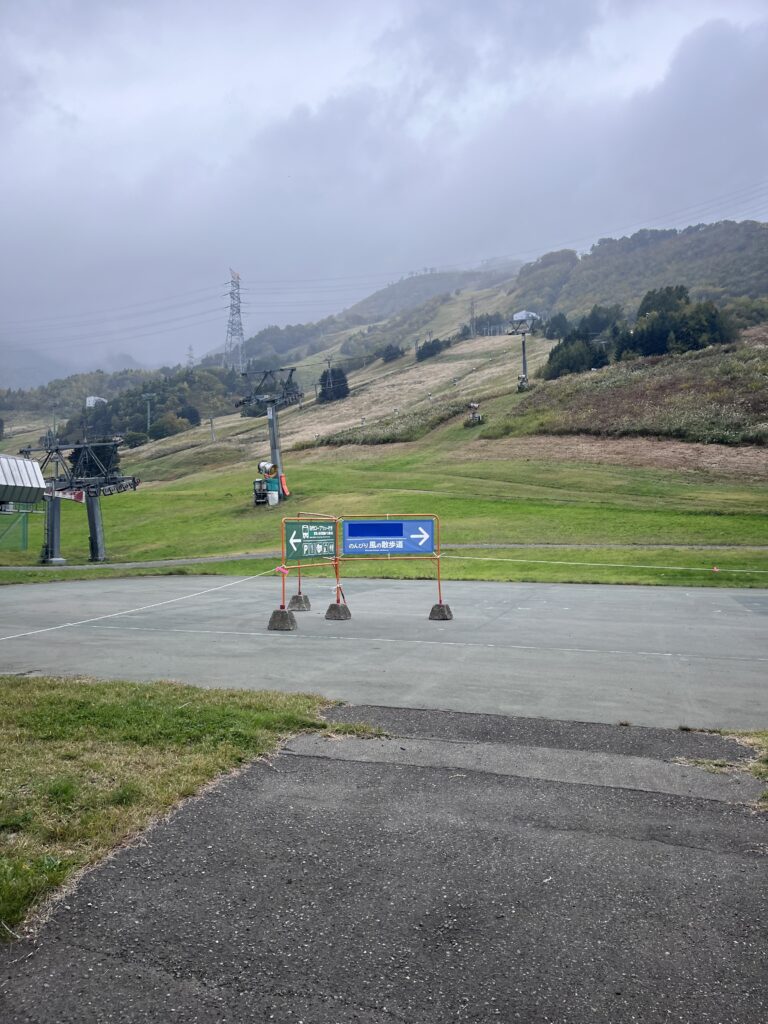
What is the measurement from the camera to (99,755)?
22.4 feet

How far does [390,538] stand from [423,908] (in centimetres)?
1189

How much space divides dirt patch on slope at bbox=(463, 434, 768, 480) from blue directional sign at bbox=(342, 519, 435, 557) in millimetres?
38068

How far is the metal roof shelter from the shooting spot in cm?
1179

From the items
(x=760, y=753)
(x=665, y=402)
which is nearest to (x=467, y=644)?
(x=760, y=753)

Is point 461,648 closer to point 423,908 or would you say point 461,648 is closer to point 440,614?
point 440,614

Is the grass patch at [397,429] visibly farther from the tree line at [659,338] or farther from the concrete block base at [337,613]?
the concrete block base at [337,613]

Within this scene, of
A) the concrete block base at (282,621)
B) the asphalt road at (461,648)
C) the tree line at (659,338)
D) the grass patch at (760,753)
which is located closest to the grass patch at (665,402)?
the tree line at (659,338)

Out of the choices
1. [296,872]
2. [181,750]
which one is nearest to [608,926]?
[296,872]

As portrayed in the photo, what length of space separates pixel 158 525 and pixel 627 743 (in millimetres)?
40286

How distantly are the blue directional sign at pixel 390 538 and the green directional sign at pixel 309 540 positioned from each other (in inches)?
20.6

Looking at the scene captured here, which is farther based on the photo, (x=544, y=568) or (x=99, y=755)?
(x=544, y=568)

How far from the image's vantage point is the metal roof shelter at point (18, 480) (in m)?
11.8

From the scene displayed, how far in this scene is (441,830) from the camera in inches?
217

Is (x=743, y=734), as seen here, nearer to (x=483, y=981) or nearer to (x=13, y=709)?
(x=483, y=981)
